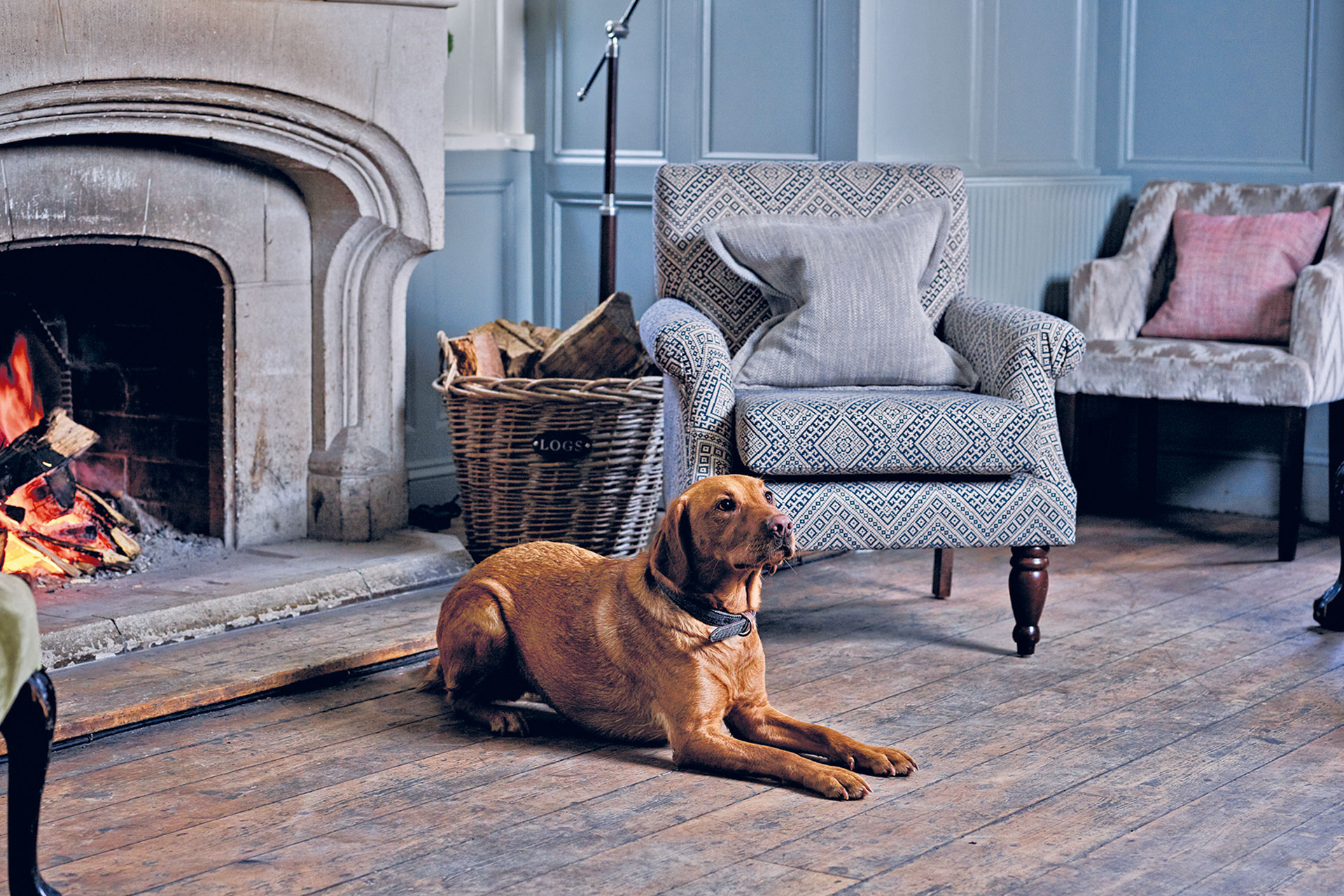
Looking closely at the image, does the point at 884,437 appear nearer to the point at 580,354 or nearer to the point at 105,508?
the point at 580,354

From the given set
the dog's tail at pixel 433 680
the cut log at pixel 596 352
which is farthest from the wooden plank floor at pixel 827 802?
the cut log at pixel 596 352

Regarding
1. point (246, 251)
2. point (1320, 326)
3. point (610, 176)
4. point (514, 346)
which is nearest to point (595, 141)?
point (610, 176)

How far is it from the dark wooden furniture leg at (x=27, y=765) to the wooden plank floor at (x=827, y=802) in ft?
0.47

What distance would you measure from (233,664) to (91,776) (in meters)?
0.50

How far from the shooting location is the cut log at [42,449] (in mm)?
3172

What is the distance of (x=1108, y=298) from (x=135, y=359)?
8.50 ft

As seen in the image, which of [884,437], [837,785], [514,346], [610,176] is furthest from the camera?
[610,176]

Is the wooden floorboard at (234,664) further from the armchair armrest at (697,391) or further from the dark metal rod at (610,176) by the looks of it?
the dark metal rod at (610,176)

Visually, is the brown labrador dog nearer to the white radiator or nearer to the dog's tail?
the dog's tail

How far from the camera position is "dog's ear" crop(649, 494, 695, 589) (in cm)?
237

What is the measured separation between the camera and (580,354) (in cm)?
365

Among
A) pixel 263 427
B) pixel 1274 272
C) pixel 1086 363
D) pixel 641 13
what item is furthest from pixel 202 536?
pixel 1274 272

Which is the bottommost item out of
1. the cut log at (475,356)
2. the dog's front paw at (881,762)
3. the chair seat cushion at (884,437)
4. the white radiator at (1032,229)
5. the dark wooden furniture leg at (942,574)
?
the dog's front paw at (881,762)

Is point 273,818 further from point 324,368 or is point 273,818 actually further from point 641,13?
point 641,13
